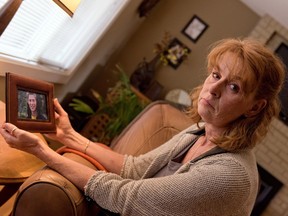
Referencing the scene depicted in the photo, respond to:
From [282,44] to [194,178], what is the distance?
10.5 feet

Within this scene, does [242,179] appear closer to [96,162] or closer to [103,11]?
[96,162]

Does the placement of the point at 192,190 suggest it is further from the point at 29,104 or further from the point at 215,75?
the point at 29,104

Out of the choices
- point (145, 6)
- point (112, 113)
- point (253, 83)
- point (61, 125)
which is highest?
point (145, 6)

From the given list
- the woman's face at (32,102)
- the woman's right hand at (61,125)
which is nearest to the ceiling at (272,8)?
the woman's right hand at (61,125)

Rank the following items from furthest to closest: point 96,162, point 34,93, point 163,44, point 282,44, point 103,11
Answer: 1. point 163,44
2. point 282,44
3. point 103,11
4. point 96,162
5. point 34,93

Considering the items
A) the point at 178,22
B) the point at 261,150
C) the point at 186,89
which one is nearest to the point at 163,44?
the point at 178,22

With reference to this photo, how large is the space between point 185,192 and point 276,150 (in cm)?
309

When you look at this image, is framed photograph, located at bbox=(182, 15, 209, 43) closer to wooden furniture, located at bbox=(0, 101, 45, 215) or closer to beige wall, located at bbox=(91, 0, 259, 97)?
beige wall, located at bbox=(91, 0, 259, 97)

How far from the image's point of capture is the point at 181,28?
415 cm

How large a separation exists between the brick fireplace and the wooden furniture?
2.98 meters

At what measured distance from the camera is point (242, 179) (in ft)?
3.46

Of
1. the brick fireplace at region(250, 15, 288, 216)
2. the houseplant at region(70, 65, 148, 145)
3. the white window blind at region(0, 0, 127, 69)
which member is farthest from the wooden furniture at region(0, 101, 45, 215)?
the brick fireplace at region(250, 15, 288, 216)

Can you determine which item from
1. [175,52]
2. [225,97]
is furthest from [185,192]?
[175,52]

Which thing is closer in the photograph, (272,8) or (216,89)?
(216,89)
